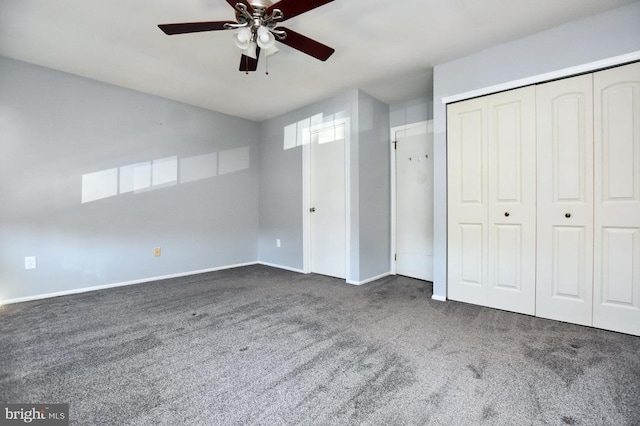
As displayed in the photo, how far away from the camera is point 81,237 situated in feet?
10.4

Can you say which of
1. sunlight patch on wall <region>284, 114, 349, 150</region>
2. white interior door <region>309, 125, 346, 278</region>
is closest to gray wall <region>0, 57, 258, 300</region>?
sunlight patch on wall <region>284, 114, 349, 150</region>

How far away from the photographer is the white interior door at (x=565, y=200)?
219 centimetres

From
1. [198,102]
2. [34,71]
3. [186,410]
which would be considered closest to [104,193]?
[34,71]

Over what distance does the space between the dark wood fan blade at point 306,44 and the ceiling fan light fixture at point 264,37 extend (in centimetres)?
11

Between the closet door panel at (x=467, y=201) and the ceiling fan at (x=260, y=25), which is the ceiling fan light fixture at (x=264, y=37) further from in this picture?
the closet door panel at (x=467, y=201)

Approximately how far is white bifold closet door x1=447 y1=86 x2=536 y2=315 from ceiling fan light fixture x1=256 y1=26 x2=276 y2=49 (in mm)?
1864

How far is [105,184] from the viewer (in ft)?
10.9

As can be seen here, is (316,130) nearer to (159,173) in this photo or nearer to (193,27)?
(159,173)

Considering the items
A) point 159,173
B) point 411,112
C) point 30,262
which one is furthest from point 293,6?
point 30,262

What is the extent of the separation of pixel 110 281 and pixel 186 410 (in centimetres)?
280

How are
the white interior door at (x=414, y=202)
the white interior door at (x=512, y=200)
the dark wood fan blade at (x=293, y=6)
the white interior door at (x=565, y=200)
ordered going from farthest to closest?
the white interior door at (x=414, y=202)
the white interior door at (x=512, y=200)
the white interior door at (x=565, y=200)
the dark wood fan blade at (x=293, y=6)

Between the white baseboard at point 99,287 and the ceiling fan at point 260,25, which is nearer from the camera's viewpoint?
the ceiling fan at point 260,25

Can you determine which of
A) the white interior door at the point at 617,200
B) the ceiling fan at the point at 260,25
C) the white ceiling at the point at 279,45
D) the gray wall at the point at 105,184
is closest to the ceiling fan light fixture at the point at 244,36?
the ceiling fan at the point at 260,25

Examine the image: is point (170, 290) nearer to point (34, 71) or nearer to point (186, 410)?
point (186, 410)
